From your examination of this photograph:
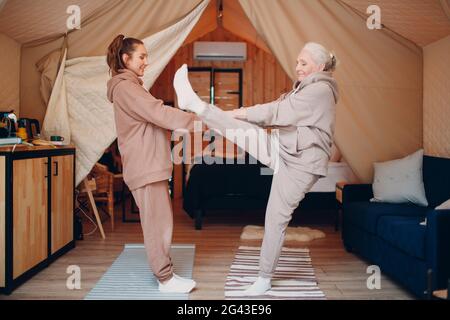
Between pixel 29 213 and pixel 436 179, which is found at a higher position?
pixel 436 179

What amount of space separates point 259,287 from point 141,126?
1.19 metres

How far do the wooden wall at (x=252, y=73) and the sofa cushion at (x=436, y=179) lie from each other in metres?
4.07

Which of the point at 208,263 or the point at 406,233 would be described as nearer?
the point at 406,233

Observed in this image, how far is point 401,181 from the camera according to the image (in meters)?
3.60

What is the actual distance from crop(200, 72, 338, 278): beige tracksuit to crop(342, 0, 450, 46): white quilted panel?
4.13 ft

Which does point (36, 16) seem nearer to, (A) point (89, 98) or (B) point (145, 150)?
(A) point (89, 98)

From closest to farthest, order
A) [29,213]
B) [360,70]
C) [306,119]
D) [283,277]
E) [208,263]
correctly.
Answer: [306,119] → [29,213] → [283,277] → [208,263] → [360,70]

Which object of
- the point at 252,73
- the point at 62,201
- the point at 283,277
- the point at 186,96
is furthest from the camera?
the point at 252,73

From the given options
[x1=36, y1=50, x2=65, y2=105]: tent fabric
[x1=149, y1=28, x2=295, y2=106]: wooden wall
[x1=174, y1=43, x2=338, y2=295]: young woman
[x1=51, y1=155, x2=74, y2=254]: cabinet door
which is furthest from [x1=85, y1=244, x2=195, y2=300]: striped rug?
[x1=149, y1=28, x2=295, y2=106]: wooden wall

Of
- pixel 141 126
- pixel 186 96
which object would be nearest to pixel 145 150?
pixel 141 126

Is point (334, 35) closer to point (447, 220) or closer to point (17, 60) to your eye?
point (447, 220)

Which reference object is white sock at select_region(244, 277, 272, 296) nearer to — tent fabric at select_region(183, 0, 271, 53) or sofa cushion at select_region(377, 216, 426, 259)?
sofa cushion at select_region(377, 216, 426, 259)

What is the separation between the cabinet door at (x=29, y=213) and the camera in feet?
8.96
